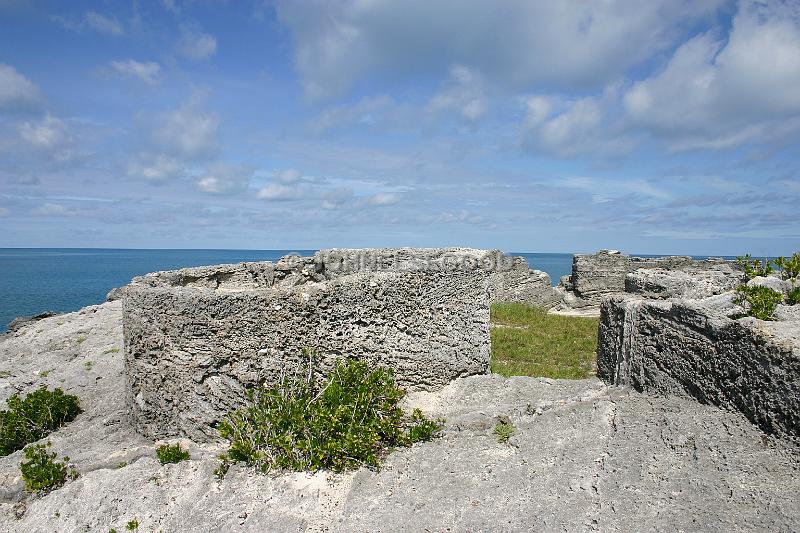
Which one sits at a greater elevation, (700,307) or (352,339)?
(700,307)

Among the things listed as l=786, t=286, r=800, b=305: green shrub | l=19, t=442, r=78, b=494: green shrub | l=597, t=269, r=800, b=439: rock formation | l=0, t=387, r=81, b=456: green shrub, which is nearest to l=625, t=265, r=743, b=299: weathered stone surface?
l=597, t=269, r=800, b=439: rock formation

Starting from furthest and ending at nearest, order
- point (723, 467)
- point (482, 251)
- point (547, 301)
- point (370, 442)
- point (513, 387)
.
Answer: point (547, 301), point (482, 251), point (513, 387), point (370, 442), point (723, 467)

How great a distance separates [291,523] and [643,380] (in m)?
4.61

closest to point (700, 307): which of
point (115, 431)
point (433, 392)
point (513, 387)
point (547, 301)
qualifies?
point (513, 387)

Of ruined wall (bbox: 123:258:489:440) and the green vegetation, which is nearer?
the green vegetation

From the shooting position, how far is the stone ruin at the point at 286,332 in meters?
7.25

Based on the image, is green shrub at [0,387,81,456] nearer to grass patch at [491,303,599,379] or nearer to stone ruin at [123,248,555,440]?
stone ruin at [123,248,555,440]

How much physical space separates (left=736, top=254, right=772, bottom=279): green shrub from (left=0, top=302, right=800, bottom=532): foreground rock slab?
3573 mm

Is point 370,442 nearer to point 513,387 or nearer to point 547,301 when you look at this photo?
point 513,387

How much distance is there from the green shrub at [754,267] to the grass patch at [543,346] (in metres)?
2.94

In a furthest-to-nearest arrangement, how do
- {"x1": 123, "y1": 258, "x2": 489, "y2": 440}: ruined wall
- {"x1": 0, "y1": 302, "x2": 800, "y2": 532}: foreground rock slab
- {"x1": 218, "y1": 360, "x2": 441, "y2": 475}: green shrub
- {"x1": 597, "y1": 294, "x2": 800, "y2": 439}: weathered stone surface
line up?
{"x1": 123, "y1": 258, "x2": 489, "y2": 440}: ruined wall → {"x1": 218, "y1": 360, "x2": 441, "y2": 475}: green shrub → {"x1": 597, "y1": 294, "x2": 800, "y2": 439}: weathered stone surface → {"x1": 0, "y1": 302, "x2": 800, "y2": 532}: foreground rock slab

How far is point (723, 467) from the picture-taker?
5430 mm

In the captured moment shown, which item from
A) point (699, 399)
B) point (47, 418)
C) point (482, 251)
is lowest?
point (47, 418)

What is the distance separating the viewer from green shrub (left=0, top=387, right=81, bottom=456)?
870 cm
